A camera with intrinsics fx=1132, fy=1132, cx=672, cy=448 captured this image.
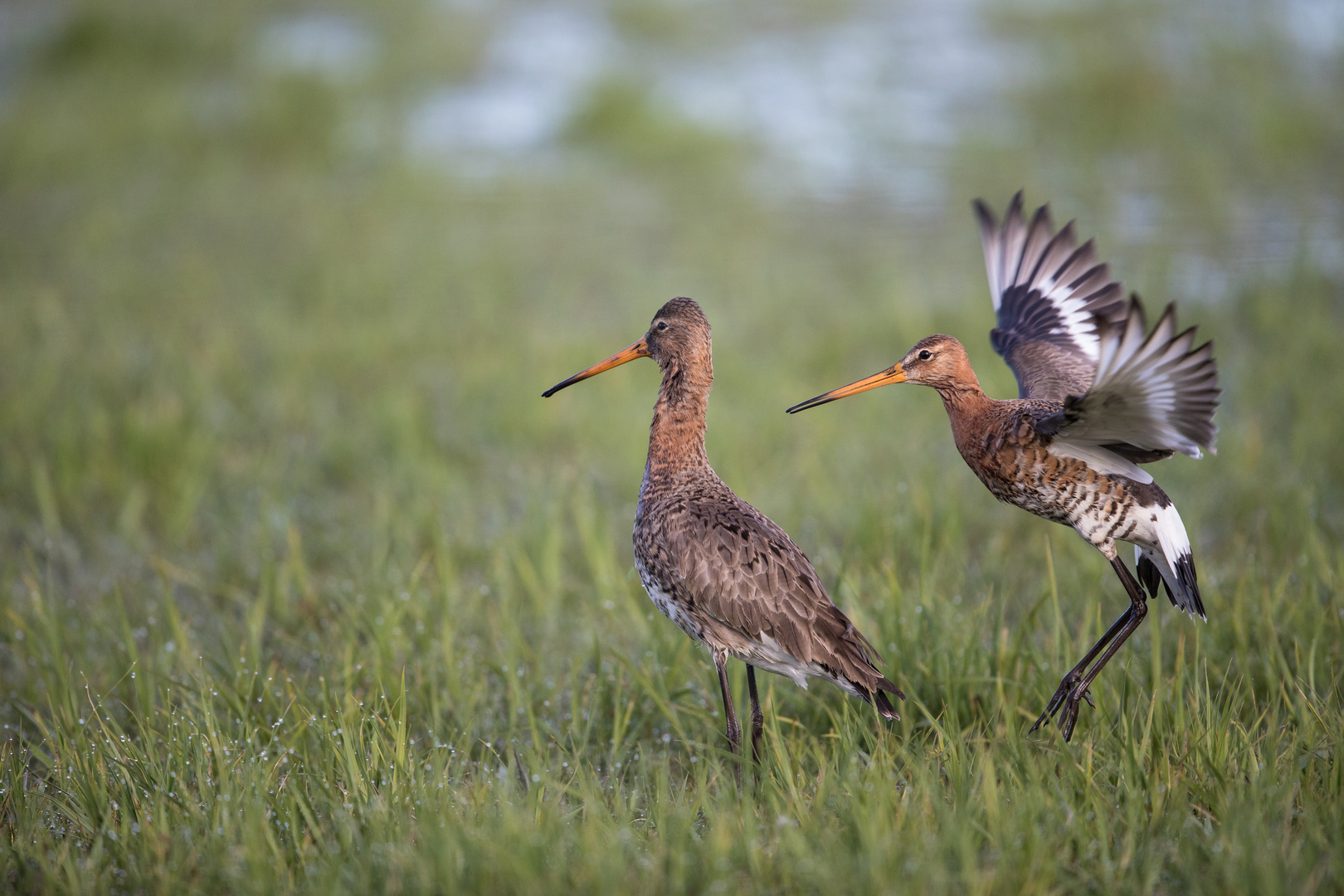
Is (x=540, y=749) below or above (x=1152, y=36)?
below

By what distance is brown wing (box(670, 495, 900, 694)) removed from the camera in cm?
342

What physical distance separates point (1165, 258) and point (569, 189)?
19.9 ft

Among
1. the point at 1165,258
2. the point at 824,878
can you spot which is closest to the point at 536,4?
the point at 1165,258

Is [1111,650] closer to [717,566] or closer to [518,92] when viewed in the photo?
[717,566]

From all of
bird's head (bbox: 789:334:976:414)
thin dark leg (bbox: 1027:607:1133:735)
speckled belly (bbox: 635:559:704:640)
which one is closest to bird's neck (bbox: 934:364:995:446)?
bird's head (bbox: 789:334:976:414)

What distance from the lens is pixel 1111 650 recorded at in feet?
11.4

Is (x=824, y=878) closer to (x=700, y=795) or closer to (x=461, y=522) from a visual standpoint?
(x=700, y=795)

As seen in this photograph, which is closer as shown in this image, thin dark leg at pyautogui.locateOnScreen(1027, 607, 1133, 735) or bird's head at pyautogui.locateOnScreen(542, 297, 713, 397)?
thin dark leg at pyautogui.locateOnScreen(1027, 607, 1133, 735)

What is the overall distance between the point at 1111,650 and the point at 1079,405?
0.98 metres

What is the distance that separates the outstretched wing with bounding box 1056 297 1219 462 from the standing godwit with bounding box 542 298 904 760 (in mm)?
969

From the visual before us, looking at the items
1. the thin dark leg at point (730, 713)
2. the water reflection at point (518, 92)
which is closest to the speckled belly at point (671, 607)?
the thin dark leg at point (730, 713)

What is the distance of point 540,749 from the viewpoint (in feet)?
12.2

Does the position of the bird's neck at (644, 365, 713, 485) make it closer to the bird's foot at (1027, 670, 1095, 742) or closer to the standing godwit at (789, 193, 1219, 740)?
the standing godwit at (789, 193, 1219, 740)

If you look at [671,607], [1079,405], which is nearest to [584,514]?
[671,607]
